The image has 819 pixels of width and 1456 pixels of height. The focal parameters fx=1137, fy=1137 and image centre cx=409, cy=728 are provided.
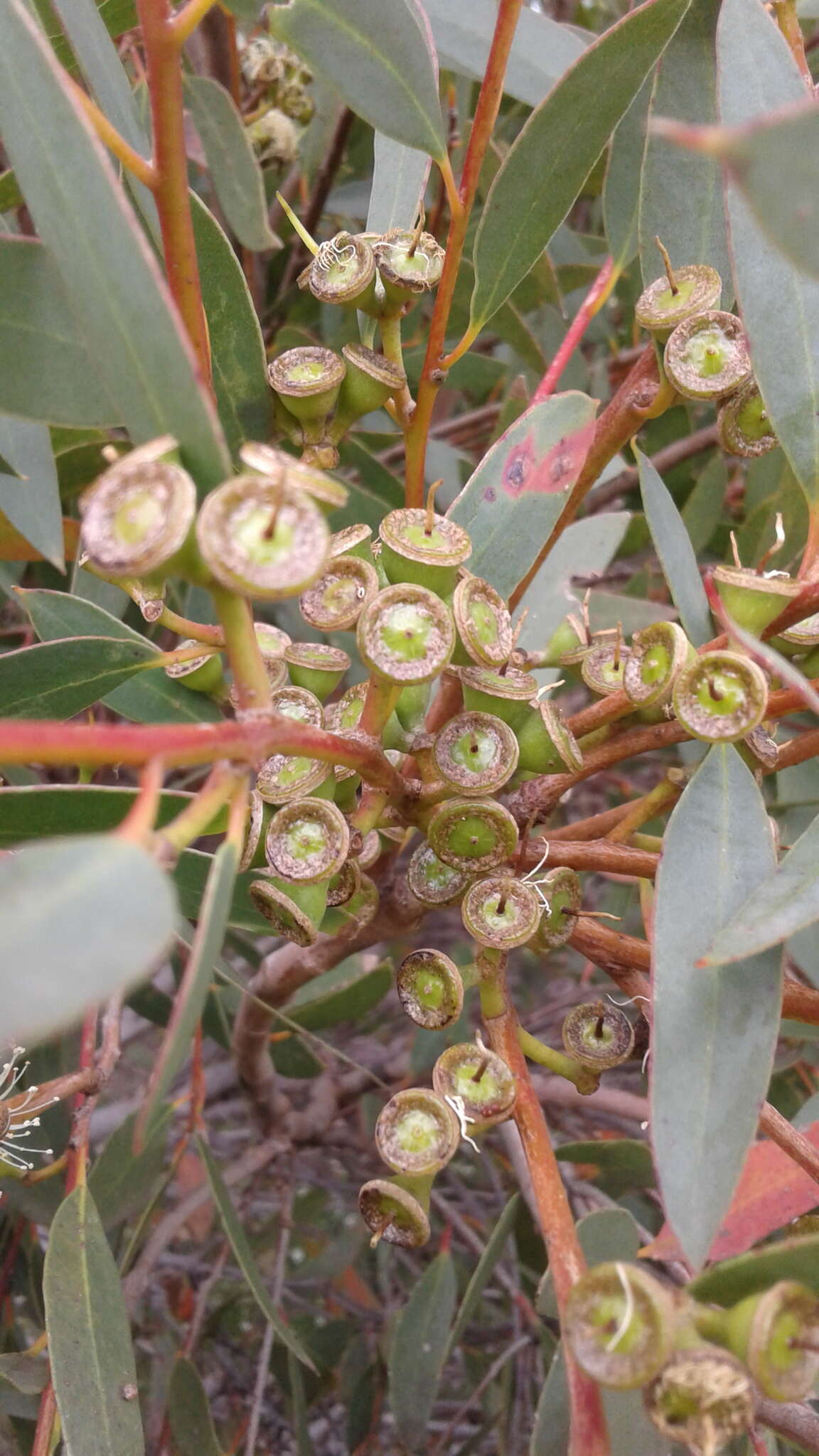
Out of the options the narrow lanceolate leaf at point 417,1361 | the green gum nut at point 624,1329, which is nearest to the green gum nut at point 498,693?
the green gum nut at point 624,1329

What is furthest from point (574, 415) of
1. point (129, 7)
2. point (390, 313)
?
point (129, 7)

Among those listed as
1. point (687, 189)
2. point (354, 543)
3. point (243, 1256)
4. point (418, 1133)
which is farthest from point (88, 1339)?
point (687, 189)

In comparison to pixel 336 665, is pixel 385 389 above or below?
above

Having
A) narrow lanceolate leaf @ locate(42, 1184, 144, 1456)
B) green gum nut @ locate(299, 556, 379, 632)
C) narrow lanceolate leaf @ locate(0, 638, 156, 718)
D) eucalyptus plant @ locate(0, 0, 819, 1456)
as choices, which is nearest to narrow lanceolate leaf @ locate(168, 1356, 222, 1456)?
eucalyptus plant @ locate(0, 0, 819, 1456)

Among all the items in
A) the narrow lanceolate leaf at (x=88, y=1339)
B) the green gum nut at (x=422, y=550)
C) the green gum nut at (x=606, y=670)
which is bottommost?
the narrow lanceolate leaf at (x=88, y=1339)

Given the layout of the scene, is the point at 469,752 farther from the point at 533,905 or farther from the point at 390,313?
the point at 390,313

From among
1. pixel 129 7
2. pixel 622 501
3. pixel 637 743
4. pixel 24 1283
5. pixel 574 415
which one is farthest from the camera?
pixel 622 501

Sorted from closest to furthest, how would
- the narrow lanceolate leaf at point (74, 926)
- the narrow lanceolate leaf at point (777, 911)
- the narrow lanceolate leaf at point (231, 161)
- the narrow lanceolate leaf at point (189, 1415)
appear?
the narrow lanceolate leaf at point (74, 926)
the narrow lanceolate leaf at point (777, 911)
the narrow lanceolate leaf at point (231, 161)
the narrow lanceolate leaf at point (189, 1415)

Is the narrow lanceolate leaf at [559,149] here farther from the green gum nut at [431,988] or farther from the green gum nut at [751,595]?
the green gum nut at [431,988]
